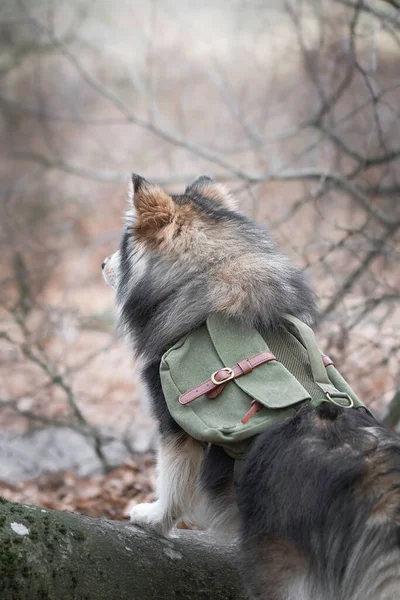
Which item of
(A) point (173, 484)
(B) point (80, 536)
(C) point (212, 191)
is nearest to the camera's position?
(B) point (80, 536)

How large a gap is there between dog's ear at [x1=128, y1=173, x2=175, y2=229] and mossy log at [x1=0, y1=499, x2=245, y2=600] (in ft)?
4.89

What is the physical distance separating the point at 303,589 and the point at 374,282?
444 cm

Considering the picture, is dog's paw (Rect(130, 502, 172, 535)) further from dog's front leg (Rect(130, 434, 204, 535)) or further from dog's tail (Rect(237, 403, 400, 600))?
dog's tail (Rect(237, 403, 400, 600))

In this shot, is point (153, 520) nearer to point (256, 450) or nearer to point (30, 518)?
point (30, 518)

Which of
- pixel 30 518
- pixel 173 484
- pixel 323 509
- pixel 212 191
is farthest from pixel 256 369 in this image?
pixel 212 191

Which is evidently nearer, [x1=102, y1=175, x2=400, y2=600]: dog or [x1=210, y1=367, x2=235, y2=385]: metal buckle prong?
[x1=102, y1=175, x2=400, y2=600]: dog

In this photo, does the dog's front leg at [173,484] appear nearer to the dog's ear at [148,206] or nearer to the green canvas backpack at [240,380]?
the green canvas backpack at [240,380]

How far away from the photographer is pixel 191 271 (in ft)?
11.3

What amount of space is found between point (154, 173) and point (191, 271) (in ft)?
29.8

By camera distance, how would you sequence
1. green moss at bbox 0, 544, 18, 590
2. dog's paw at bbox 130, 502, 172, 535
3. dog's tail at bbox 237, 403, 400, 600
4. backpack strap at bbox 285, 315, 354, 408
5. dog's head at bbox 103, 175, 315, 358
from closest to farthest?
1. dog's tail at bbox 237, 403, 400, 600
2. green moss at bbox 0, 544, 18, 590
3. backpack strap at bbox 285, 315, 354, 408
4. dog's head at bbox 103, 175, 315, 358
5. dog's paw at bbox 130, 502, 172, 535

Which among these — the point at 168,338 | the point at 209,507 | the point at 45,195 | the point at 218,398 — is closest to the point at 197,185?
the point at 168,338

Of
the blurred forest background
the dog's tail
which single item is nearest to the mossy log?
the dog's tail

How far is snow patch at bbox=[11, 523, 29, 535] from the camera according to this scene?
2.68 m

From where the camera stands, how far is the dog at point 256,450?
2.47m
